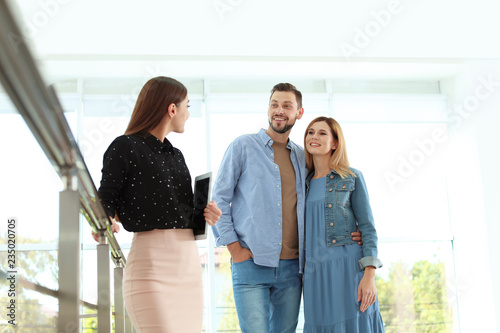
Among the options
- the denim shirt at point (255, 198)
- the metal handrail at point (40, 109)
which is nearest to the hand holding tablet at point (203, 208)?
the metal handrail at point (40, 109)

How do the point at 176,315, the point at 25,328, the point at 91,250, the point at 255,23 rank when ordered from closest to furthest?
1. the point at 25,328
2. the point at 176,315
3. the point at 91,250
4. the point at 255,23

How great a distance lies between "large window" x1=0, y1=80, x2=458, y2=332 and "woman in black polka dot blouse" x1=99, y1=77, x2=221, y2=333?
475 centimetres

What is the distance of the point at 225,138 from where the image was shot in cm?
672

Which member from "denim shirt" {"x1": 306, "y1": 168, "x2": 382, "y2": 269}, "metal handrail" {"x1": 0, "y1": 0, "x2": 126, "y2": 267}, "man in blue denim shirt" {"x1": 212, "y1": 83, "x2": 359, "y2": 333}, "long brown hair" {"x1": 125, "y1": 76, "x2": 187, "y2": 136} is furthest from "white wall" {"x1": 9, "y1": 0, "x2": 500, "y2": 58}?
"metal handrail" {"x1": 0, "y1": 0, "x2": 126, "y2": 267}

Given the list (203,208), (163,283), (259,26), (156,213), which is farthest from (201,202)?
(259,26)

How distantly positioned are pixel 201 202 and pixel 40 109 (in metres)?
0.99

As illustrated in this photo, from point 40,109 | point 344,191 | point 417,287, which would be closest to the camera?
point 40,109

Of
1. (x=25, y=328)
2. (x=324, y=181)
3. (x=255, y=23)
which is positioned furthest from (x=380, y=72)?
(x=25, y=328)

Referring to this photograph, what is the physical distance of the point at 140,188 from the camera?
165 cm

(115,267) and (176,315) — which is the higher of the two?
(115,267)

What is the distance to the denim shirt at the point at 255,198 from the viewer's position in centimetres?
258

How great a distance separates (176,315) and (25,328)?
592 mm

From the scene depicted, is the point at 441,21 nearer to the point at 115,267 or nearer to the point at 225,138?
the point at 225,138

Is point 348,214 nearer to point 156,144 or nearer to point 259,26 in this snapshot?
Answer: point 156,144
